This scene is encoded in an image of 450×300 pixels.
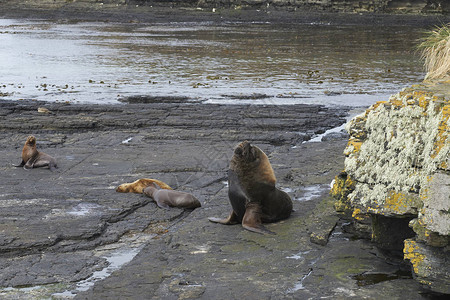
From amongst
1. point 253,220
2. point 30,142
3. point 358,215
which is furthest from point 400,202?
point 30,142

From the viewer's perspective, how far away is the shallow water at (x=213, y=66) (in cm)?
1877

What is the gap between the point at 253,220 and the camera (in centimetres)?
706

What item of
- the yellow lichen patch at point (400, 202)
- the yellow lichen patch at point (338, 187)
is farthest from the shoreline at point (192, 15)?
the yellow lichen patch at point (400, 202)

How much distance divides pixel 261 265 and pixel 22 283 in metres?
2.13

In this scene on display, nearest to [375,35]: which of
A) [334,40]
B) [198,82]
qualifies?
[334,40]

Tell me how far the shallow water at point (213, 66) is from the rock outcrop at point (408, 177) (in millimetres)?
10984

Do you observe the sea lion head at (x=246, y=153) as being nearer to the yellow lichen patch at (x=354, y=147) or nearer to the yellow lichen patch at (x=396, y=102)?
the yellow lichen patch at (x=354, y=147)

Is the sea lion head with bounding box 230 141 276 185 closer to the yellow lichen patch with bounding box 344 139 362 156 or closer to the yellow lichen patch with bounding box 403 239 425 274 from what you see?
the yellow lichen patch with bounding box 344 139 362 156

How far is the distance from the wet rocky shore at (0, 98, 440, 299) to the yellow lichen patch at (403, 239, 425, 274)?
A: 8.4 inches

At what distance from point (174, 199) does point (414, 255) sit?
3.85 m

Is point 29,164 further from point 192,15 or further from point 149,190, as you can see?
point 192,15

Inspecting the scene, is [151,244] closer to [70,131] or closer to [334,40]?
[70,131]

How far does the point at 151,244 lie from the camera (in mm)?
6766

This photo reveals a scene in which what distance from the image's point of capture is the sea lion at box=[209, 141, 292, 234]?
7266 mm
